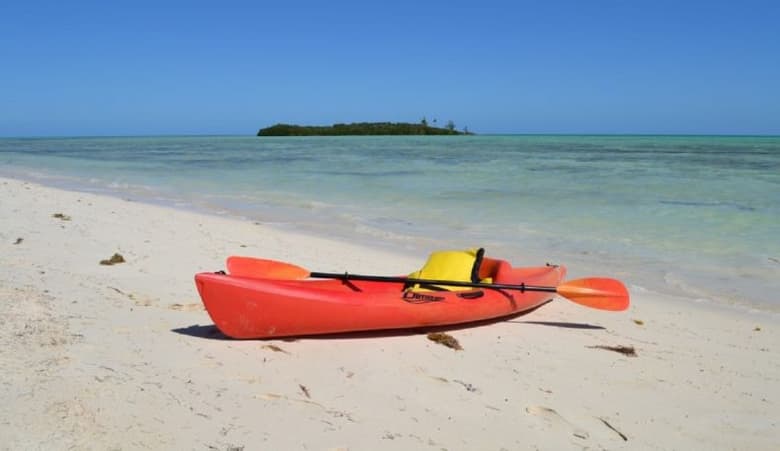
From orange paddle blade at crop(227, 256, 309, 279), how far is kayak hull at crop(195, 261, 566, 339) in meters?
0.35

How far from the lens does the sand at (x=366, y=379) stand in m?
2.88

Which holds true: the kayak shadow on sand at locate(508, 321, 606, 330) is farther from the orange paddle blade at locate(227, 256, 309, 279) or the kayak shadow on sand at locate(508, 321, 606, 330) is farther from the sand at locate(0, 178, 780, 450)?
the orange paddle blade at locate(227, 256, 309, 279)

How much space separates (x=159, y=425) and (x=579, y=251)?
607cm

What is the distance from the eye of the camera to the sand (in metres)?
2.88

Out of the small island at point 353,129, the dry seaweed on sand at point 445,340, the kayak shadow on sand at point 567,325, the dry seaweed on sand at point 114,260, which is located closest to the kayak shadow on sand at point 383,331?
the kayak shadow on sand at point 567,325

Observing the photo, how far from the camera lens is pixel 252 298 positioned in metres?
3.98

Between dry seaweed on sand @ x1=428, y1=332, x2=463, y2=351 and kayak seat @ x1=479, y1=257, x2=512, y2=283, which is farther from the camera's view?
kayak seat @ x1=479, y1=257, x2=512, y2=283

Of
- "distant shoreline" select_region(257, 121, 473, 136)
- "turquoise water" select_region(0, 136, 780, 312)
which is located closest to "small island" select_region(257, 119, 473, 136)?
"distant shoreline" select_region(257, 121, 473, 136)

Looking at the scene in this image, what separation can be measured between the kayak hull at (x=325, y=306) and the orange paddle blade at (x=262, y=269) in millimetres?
347

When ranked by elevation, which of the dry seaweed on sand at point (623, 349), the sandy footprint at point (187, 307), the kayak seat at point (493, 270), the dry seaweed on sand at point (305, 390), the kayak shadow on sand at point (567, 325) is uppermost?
the kayak seat at point (493, 270)

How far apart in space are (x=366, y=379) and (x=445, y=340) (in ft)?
2.96

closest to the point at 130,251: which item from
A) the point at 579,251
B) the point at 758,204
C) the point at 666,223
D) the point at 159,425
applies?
the point at 159,425

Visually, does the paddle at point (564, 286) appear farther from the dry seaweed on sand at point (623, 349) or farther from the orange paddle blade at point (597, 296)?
the dry seaweed on sand at point (623, 349)

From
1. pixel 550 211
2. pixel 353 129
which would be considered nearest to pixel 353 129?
pixel 353 129
